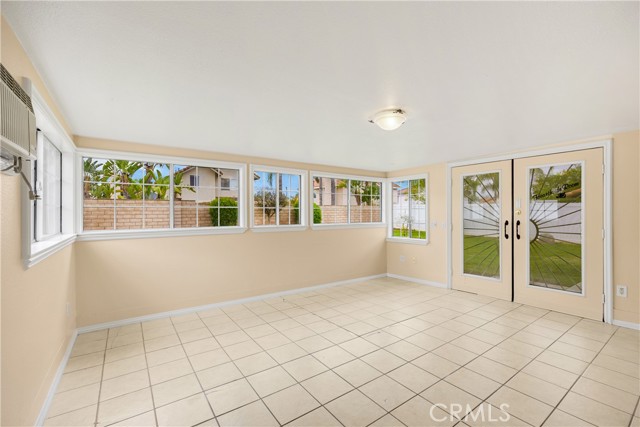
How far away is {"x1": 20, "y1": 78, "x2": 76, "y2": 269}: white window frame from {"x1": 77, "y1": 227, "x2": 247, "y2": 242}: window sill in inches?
6.5

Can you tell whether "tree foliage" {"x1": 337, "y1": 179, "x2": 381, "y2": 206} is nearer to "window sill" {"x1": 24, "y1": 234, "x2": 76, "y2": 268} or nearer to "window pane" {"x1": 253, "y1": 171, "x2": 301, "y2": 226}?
"window pane" {"x1": 253, "y1": 171, "x2": 301, "y2": 226}

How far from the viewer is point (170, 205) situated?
395 centimetres

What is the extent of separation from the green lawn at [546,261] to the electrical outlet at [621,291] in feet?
1.16


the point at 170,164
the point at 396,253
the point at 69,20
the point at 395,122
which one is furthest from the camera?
the point at 396,253

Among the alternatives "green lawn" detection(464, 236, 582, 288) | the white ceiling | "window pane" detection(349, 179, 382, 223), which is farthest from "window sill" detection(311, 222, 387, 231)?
the white ceiling

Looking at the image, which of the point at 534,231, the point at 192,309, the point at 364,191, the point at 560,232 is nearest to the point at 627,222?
the point at 560,232

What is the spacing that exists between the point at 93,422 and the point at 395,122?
3195 millimetres

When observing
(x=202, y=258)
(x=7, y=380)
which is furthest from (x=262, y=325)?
(x=7, y=380)

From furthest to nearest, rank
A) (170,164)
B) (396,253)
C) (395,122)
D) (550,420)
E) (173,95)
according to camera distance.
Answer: (396,253) < (170,164) < (395,122) < (173,95) < (550,420)

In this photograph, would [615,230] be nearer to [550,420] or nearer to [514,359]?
[514,359]

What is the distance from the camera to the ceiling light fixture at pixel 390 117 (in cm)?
260

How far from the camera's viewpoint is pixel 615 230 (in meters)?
3.46

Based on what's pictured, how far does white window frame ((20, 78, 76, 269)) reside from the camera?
5.57 ft

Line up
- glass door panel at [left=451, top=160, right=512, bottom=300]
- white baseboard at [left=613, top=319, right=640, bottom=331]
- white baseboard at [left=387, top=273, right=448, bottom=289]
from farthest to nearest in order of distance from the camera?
white baseboard at [left=387, top=273, right=448, bottom=289], glass door panel at [left=451, top=160, right=512, bottom=300], white baseboard at [left=613, top=319, right=640, bottom=331]
